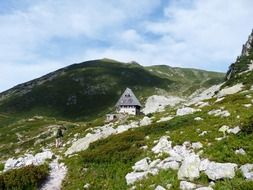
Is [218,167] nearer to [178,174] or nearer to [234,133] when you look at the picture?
[178,174]

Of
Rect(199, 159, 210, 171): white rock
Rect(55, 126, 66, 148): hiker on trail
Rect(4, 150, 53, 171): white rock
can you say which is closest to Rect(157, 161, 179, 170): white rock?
Rect(199, 159, 210, 171): white rock

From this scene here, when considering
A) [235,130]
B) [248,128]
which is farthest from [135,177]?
[248,128]

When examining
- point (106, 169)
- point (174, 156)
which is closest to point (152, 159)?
point (174, 156)

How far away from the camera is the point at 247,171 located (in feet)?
50.9

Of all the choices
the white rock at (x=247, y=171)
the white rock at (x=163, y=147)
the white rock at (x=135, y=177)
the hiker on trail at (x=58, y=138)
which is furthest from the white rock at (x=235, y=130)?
the hiker on trail at (x=58, y=138)

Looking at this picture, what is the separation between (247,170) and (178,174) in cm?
328

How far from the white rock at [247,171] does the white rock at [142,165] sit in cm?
605

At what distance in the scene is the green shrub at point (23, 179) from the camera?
70.6 ft

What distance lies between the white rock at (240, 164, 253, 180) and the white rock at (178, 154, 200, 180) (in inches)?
83.0

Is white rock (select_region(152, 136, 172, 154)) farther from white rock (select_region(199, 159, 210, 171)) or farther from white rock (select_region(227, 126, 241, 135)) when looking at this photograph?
white rock (select_region(199, 159, 210, 171))

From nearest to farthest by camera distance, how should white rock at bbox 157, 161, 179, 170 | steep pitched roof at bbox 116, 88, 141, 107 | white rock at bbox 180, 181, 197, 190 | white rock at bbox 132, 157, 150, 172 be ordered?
1. white rock at bbox 180, 181, 197, 190
2. white rock at bbox 157, 161, 179, 170
3. white rock at bbox 132, 157, 150, 172
4. steep pitched roof at bbox 116, 88, 141, 107

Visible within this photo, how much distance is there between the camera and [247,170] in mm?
15594

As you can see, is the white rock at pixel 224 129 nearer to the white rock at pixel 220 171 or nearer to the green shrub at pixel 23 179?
the white rock at pixel 220 171

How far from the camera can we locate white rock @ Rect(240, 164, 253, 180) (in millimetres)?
15034
